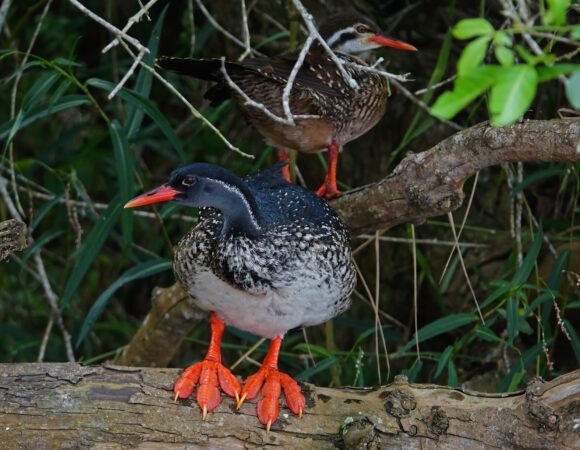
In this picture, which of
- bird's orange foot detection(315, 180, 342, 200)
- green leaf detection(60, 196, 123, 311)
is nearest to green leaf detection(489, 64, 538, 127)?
bird's orange foot detection(315, 180, 342, 200)

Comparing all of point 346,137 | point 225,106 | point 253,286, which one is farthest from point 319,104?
point 253,286

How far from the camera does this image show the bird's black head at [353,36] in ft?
14.2

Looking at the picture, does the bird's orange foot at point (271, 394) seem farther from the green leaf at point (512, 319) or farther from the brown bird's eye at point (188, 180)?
the green leaf at point (512, 319)

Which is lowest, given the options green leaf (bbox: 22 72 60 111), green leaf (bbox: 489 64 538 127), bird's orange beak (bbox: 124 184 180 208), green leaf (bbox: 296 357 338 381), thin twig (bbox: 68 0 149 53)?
green leaf (bbox: 296 357 338 381)

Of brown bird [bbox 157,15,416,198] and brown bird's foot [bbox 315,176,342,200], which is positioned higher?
brown bird [bbox 157,15,416,198]

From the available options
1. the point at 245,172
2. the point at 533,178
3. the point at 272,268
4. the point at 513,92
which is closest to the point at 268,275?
the point at 272,268

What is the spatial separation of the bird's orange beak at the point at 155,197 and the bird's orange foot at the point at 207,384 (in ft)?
1.85

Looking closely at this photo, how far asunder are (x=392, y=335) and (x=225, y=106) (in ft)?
4.38

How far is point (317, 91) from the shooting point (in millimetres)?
3947

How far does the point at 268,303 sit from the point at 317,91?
1128mm

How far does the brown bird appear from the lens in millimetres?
3758

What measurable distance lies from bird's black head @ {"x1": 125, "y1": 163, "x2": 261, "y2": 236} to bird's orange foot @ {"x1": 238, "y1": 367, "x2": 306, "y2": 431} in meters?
0.50

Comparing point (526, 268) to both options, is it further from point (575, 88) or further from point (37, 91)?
point (575, 88)

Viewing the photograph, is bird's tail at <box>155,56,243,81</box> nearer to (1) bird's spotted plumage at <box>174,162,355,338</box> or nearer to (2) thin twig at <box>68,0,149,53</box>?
(1) bird's spotted plumage at <box>174,162,355,338</box>
